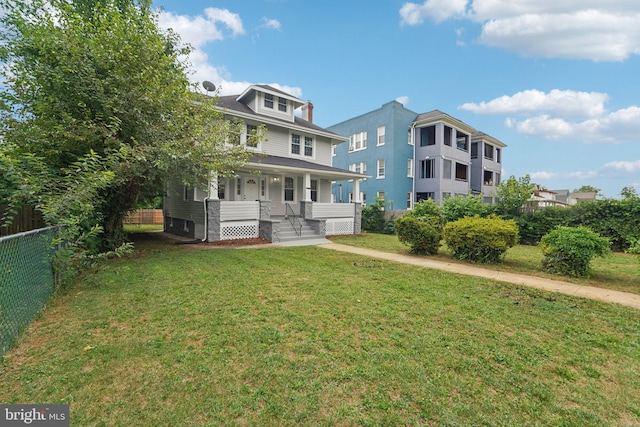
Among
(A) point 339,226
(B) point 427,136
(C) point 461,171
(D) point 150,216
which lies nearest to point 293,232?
(A) point 339,226

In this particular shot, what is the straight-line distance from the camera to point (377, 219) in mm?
18172

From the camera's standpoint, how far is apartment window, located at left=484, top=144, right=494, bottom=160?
29.0 m

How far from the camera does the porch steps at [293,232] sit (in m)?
12.8

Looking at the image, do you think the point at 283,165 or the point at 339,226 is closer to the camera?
the point at 283,165

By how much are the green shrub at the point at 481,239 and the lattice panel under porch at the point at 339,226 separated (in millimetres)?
7147

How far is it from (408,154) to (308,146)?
1036cm

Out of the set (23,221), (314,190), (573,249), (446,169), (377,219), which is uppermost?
(446,169)

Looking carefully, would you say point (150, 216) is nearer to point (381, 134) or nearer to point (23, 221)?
point (23, 221)

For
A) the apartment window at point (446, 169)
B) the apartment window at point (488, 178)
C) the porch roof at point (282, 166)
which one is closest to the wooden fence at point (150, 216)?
the porch roof at point (282, 166)

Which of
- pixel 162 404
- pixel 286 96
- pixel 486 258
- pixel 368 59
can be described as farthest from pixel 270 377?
pixel 368 59

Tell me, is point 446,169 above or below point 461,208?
above

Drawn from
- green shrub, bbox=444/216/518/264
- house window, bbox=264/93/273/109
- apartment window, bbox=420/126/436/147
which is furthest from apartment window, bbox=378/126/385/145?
green shrub, bbox=444/216/518/264

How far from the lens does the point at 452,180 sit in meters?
23.4

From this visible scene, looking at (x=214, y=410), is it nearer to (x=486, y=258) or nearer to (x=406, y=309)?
(x=406, y=309)
